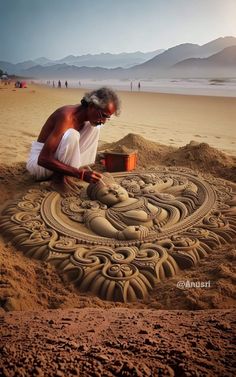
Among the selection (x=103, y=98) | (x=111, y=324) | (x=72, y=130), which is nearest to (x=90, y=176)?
(x=72, y=130)

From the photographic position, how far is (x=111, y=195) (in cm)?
289

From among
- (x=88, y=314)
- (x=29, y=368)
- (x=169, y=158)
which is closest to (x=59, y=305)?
(x=88, y=314)

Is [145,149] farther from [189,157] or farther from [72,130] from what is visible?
[72,130]

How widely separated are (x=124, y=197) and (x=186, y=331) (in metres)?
1.62

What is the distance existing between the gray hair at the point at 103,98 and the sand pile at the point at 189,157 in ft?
3.45

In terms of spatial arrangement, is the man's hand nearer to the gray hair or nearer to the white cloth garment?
the white cloth garment

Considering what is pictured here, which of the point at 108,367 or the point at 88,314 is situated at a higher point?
the point at 108,367

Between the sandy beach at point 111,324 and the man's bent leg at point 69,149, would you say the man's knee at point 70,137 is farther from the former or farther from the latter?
the sandy beach at point 111,324

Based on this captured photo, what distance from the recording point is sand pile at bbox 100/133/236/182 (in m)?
4.02

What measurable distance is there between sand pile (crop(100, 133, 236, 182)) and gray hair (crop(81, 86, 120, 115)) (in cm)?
105

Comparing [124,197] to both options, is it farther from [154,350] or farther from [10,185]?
[154,350]

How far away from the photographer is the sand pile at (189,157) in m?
4.02

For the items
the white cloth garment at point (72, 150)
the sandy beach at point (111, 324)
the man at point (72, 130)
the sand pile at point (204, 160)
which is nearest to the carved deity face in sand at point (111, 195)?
the man at point (72, 130)

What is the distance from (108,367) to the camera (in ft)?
3.77
